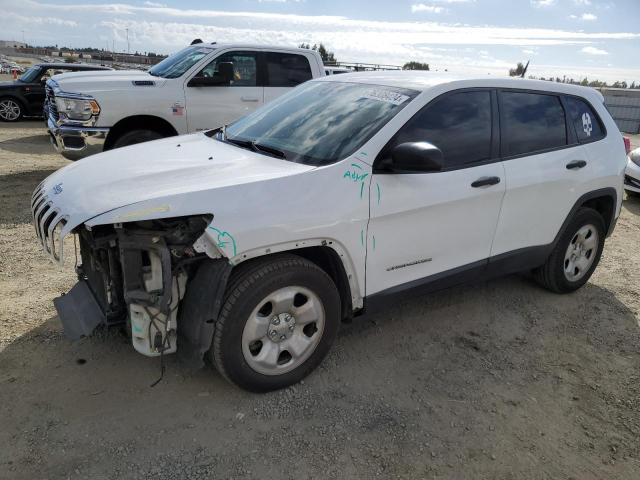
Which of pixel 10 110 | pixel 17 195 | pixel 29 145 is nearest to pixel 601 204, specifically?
pixel 17 195

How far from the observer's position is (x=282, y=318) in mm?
2959

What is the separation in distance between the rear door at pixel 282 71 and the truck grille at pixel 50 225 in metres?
5.49

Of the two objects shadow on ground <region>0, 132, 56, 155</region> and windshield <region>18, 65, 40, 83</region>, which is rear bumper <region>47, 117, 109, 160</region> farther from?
windshield <region>18, 65, 40, 83</region>

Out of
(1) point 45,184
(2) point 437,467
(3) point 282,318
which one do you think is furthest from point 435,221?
(1) point 45,184

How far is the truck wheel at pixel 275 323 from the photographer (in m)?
2.76

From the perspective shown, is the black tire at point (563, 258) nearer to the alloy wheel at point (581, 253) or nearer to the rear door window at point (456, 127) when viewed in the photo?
the alloy wheel at point (581, 253)

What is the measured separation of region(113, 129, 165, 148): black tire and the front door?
500cm

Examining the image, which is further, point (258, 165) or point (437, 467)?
point (258, 165)

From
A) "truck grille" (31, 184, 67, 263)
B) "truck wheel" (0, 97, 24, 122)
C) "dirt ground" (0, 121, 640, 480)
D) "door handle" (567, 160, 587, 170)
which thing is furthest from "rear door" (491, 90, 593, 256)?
"truck wheel" (0, 97, 24, 122)

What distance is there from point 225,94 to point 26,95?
28.3 ft

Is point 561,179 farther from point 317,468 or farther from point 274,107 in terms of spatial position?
point 317,468

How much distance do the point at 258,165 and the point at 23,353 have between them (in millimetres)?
1958

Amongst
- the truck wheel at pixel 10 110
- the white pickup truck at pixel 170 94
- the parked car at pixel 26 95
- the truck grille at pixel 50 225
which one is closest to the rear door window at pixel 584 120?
the truck grille at pixel 50 225

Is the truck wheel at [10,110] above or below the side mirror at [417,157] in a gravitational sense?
below
